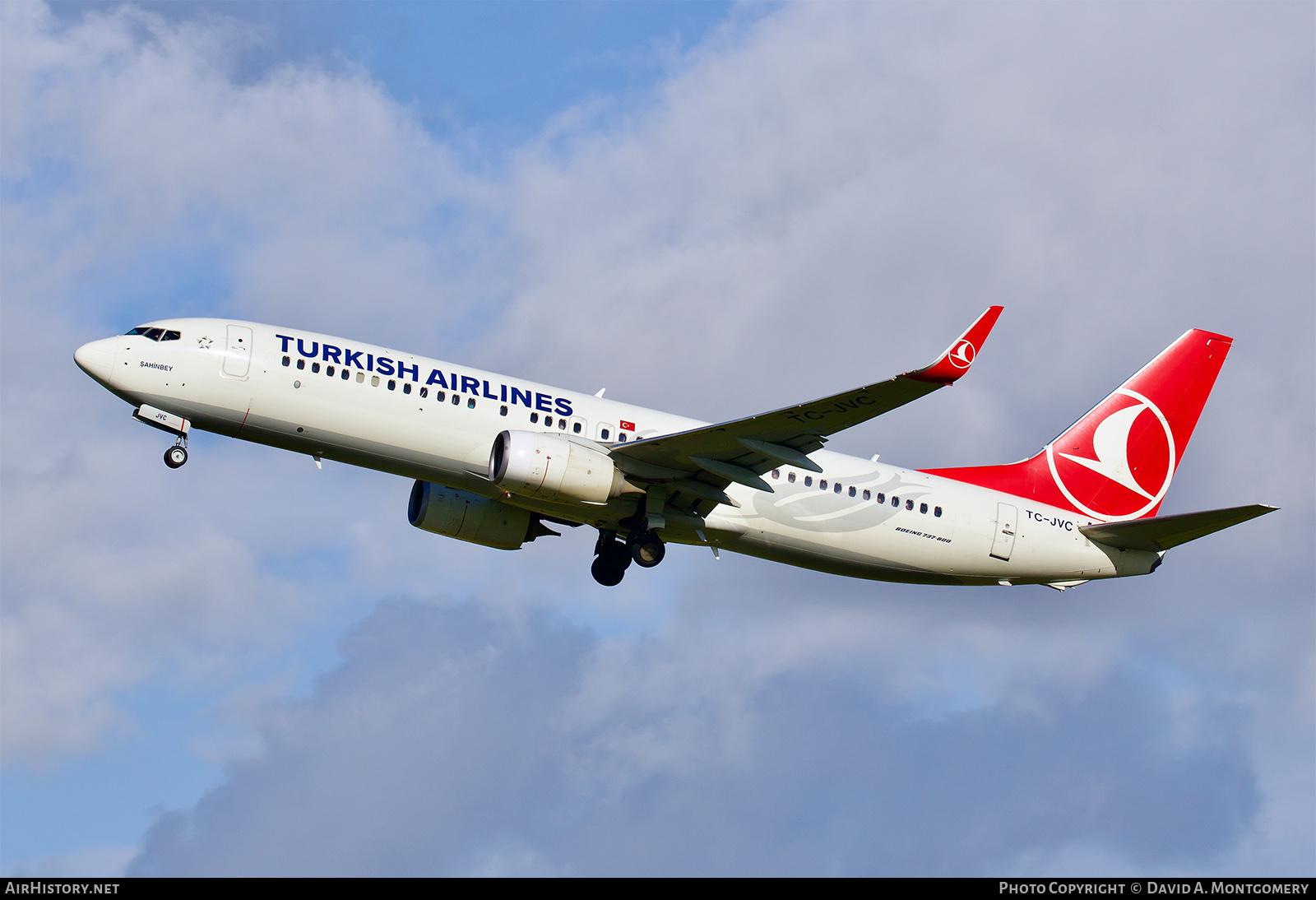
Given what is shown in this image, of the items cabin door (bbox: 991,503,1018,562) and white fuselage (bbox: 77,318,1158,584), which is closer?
white fuselage (bbox: 77,318,1158,584)

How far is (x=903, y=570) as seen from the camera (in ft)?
130

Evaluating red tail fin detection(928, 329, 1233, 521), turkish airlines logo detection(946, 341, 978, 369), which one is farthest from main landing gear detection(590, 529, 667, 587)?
turkish airlines logo detection(946, 341, 978, 369)

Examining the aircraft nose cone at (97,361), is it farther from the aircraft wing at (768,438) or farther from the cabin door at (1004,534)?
the cabin door at (1004,534)

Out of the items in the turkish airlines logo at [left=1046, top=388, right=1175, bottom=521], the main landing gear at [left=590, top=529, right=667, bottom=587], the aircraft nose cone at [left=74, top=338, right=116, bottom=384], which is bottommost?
the main landing gear at [left=590, top=529, right=667, bottom=587]

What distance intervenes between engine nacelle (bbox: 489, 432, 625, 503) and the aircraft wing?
0.76 metres

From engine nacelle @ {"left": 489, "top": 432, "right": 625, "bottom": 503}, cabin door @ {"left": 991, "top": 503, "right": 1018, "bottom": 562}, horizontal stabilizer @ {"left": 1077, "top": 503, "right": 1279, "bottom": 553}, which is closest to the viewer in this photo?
engine nacelle @ {"left": 489, "top": 432, "right": 625, "bottom": 503}

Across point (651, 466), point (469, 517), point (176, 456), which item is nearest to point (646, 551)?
point (651, 466)

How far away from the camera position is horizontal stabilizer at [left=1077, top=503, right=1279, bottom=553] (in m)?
36.1

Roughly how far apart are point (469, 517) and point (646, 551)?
6431 millimetres

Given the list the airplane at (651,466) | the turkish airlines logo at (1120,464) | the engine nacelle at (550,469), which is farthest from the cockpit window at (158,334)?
the turkish airlines logo at (1120,464)

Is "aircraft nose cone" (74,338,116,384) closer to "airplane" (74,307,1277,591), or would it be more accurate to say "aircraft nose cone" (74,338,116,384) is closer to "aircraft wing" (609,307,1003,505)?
"airplane" (74,307,1277,591)

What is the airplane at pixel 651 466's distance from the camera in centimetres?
3425

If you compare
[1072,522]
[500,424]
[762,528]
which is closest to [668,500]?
[762,528]

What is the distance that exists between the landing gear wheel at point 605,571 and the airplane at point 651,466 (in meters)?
0.06
